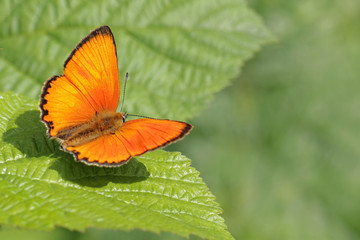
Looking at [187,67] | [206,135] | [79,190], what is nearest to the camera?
[79,190]

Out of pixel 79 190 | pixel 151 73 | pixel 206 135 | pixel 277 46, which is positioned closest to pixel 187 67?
pixel 151 73

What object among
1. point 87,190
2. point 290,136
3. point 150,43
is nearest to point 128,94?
point 150,43

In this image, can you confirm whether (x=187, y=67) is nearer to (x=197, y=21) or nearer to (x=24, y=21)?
(x=197, y=21)

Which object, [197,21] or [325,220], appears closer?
[197,21]

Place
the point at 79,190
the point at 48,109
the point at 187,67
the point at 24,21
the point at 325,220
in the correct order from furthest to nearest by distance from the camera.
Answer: the point at 325,220 → the point at 187,67 → the point at 24,21 → the point at 48,109 → the point at 79,190

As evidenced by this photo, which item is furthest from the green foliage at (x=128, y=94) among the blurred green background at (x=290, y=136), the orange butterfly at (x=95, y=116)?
the blurred green background at (x=290, y=136)

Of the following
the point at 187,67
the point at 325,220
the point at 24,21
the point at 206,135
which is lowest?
the point at 325,220

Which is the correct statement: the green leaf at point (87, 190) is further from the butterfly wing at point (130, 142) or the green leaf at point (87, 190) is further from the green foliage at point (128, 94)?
the butterfly wing at point (130, 142)
